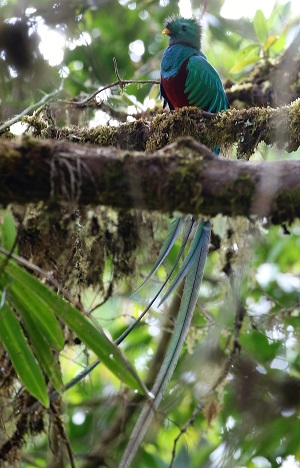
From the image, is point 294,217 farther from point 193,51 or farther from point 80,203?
point 193,51

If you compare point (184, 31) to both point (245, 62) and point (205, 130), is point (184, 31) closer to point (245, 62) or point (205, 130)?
point (245, 62)

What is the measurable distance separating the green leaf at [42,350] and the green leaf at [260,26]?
2.51 meters

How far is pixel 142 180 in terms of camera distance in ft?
4.55

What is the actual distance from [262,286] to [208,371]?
87 centimetres

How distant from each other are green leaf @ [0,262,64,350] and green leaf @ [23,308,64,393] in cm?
1

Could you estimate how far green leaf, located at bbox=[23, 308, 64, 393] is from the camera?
5.97ft

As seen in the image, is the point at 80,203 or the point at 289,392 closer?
the point at 80,203

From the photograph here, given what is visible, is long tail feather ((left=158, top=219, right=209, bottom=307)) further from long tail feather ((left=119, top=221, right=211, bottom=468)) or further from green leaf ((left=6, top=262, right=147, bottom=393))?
green leaf ((left=6, top=262, right=147, bottom=393))

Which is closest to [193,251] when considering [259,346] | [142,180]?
[142,180]

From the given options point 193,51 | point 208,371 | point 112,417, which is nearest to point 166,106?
point 193,51

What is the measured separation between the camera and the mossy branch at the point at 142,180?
133 centimetres

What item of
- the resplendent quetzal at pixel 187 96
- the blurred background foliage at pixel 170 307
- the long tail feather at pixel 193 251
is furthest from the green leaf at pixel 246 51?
the long tail feather at pixel 193 251

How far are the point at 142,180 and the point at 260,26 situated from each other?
2.55 meters

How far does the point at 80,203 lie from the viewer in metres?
1.39
